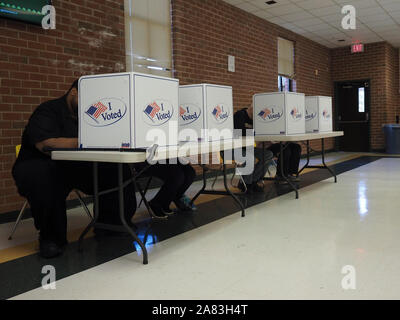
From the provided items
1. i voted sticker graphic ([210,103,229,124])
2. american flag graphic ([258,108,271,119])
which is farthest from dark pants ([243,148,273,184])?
i voted sticker graphic ([210,103,229,124])

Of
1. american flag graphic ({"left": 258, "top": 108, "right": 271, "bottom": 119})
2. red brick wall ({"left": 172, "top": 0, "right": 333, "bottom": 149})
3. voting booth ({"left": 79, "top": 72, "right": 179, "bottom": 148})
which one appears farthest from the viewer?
red brick wall ({"left": 172, "top": 0, "right": 333, "bottom": 149})

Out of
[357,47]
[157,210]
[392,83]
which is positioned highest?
[357,47]

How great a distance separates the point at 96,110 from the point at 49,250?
33.7 inches

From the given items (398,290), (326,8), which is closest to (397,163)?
(326,8)

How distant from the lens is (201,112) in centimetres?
284

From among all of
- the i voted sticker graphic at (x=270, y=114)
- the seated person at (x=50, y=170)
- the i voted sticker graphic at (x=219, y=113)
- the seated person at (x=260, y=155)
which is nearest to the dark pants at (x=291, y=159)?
the seated person at (x=260, y=155)

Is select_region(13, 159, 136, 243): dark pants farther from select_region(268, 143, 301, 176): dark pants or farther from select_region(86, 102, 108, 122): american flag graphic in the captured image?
select_region(268, 143, 301, 176): dark pants

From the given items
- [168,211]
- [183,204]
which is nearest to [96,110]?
[168,211]

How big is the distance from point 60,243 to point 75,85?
972mm

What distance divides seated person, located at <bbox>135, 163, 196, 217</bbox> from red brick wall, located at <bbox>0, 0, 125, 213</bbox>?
117 cm

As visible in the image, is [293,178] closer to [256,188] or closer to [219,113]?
[256,188]

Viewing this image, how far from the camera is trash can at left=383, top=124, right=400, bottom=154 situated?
9.05 meters

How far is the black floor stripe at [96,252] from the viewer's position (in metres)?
1.96

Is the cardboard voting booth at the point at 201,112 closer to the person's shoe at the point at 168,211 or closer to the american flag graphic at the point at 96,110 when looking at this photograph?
the person's shoe at the point at 168,211
